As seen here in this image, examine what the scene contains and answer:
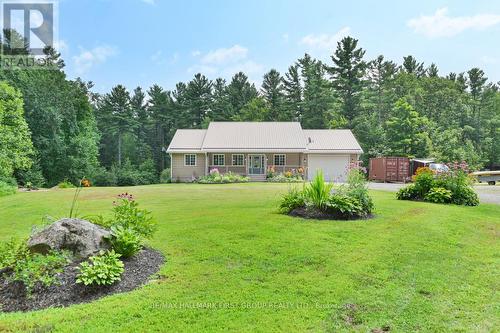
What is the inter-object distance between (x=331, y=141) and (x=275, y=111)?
61.0 ft

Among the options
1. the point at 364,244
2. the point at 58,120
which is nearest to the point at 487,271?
the point at 364,244

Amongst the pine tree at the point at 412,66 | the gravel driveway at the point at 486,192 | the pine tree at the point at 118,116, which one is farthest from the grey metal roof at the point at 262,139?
the pine tree at the point at 412,66

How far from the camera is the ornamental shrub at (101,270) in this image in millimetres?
4309

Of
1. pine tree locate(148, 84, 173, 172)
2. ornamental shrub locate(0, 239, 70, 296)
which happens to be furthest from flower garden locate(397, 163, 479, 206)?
pine tree locate(148, 84, 173, 172)

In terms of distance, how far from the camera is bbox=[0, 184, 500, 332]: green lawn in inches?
142

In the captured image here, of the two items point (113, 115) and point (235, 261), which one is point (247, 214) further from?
point (113, 115)

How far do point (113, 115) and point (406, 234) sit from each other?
47.6m

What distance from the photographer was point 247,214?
8.86m

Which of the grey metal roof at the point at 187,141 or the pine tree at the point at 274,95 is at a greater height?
the pine tree at the point at 274,95

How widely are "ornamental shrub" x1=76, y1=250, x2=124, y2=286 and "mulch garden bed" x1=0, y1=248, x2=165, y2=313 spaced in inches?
3.2

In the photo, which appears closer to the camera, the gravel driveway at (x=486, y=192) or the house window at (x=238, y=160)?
the gravel driveway at (x=486, y=192)

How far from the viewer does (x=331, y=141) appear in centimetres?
3030

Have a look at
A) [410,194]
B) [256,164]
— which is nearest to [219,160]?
[256,164]

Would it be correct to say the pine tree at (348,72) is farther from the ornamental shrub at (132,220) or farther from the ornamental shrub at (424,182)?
the ornamental shrub at (132,220)
